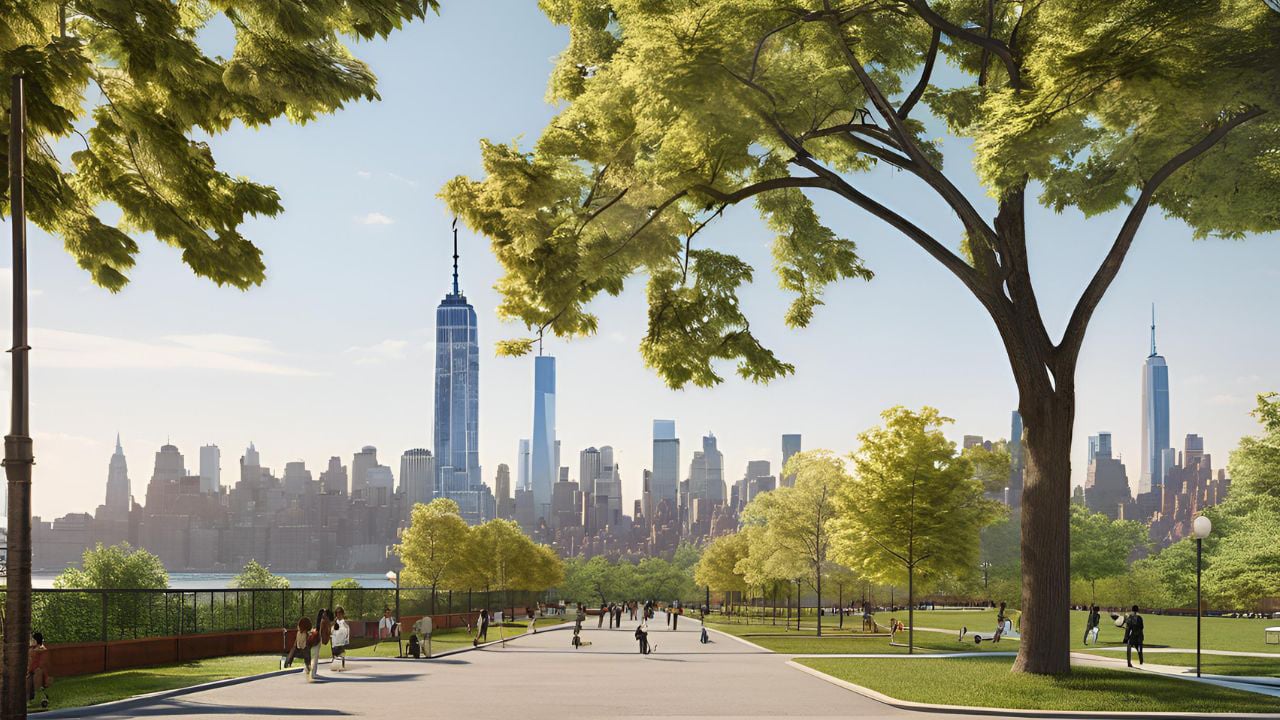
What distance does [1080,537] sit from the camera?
96.8 meters

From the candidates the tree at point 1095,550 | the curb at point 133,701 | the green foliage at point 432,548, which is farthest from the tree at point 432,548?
the tree at point 1095,550

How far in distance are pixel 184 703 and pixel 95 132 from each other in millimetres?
10718

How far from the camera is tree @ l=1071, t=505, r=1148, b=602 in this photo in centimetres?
9406

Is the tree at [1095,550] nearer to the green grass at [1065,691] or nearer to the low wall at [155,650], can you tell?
the green grass at [1065,691]

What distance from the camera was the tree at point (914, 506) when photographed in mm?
39062

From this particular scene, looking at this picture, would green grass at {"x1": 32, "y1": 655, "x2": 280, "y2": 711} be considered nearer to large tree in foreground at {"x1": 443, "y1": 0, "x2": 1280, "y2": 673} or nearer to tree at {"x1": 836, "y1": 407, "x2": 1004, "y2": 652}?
large tree in foreground at {"x1": 443, "y1": 0, "x2": 1280, "y2": 673}

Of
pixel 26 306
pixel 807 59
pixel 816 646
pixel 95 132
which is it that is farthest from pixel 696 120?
pixel 816 646

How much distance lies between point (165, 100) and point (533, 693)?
43.6 ft

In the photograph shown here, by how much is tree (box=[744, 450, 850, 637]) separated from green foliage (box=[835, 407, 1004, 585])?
15316 millimetres

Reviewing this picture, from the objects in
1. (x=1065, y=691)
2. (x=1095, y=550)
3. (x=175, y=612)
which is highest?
(x=1065, y=691)

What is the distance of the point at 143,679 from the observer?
23.9m

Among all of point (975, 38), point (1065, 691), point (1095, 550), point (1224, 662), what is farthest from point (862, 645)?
point (1095, 550)

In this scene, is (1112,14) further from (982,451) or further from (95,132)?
(982,451)

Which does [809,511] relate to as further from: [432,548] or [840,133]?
[840,133]
